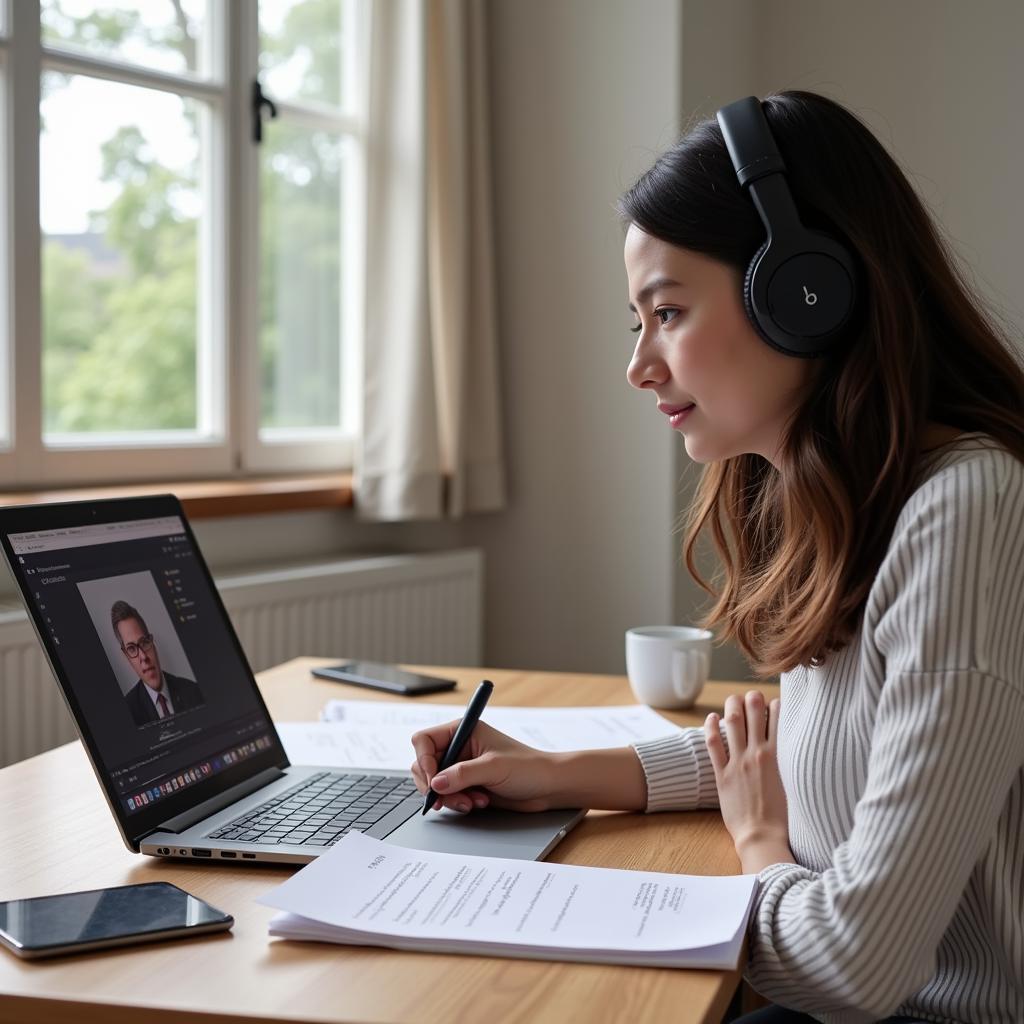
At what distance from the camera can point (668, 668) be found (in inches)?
56.9

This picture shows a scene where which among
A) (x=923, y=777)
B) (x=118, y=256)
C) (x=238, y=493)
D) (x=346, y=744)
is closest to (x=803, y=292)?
(x=923, y=777)

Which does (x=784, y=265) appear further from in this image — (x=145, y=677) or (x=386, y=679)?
(x=386, y=679)

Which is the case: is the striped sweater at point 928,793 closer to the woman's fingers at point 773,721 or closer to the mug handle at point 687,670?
the woman's fingers at point 773,721

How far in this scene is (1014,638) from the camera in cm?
80

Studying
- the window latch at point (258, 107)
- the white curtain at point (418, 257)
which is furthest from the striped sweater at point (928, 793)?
the window latch at point (258, 107)

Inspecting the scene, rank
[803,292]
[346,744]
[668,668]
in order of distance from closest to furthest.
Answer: [803,292] < [346,744] < [668,668]

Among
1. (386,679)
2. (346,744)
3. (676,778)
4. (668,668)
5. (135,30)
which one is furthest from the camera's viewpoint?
(135,30)

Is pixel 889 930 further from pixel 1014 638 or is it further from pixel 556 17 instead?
pixel 556 17

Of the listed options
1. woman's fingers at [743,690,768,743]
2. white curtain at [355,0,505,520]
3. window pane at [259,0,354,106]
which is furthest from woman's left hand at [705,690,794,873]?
window pane at [259,0,354,106]

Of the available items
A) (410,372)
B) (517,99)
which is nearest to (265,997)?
(410,372)

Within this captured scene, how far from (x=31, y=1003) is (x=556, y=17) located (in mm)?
2611

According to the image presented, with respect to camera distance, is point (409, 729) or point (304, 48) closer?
point (409, 729)

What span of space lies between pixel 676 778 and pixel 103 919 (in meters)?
0.51

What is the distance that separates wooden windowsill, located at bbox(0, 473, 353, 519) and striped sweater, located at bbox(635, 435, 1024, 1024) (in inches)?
58.4
